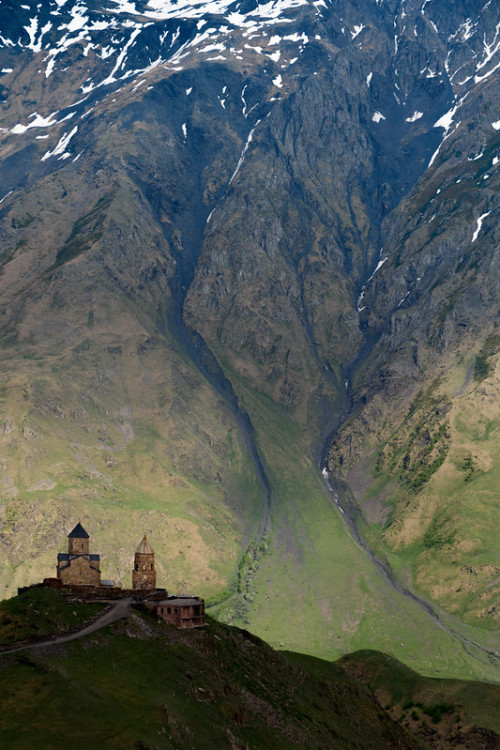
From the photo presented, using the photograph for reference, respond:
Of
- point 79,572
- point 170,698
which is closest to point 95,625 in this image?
point 170,698

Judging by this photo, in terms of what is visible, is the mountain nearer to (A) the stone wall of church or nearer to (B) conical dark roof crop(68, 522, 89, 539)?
(A) the stone wall of church

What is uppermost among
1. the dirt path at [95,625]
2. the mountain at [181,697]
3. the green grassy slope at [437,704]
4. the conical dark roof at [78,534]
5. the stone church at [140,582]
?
the conical dark roof at [78,534]

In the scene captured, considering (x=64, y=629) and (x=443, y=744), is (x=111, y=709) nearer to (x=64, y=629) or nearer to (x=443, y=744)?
(x=64, y=629)

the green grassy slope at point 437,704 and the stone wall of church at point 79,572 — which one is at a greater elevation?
the stone wall of church at point 79,572

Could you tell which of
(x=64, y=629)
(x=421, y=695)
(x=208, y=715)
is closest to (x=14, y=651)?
(x=64, y=629)

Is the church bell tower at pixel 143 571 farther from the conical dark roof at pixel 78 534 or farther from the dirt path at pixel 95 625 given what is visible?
the dirt path at pixel 95 625

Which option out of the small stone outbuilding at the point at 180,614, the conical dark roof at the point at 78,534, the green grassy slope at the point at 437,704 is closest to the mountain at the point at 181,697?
the green grassy slope at the point at 437,704

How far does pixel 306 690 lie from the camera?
125062 millimetres

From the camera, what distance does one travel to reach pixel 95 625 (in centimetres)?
9875

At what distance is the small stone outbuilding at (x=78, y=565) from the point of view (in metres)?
130

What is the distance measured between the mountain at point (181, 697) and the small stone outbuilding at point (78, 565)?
2054 cm

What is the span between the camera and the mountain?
222 ft

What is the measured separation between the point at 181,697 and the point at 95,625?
714 inches

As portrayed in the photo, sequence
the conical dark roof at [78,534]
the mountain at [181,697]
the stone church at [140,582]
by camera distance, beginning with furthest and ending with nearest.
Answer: the conical dark roof at [78,534], the stone church at [140,582], the mountain at [181,697]
